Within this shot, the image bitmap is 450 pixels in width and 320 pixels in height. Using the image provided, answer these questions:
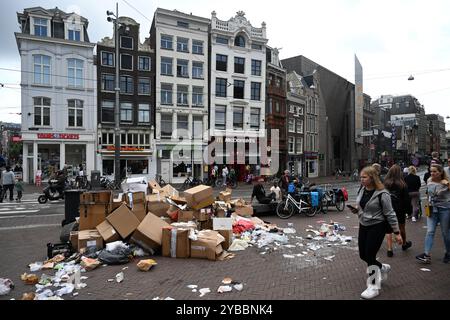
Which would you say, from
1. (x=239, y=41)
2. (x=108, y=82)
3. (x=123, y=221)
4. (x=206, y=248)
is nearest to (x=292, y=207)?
(x=206, y=248)

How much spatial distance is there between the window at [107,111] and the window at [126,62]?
3561 mm

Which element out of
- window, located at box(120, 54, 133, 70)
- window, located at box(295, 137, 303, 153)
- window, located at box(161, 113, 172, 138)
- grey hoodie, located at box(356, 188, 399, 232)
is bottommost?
grey hoodie, located at box(356, 188, 399, 232)

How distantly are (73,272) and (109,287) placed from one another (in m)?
1.00

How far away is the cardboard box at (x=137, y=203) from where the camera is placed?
752 centimetres

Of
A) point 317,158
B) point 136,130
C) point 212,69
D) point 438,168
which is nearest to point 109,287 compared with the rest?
point 438,168

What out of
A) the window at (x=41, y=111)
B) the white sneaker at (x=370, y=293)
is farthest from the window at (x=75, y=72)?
the white sneaker at (x=370, y=293)

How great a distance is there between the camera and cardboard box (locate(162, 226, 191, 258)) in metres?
6.38

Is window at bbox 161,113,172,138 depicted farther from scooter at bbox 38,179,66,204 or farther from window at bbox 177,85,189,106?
scooter at bbox 38,179,66,204

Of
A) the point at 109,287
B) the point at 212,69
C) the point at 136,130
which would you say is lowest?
the point at 109,287

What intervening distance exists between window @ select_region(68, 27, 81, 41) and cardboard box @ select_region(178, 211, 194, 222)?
26054 mm

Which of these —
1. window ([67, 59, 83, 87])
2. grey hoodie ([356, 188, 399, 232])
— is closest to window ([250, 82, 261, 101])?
window ([67, 59, 83, 87])
